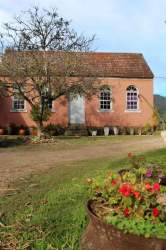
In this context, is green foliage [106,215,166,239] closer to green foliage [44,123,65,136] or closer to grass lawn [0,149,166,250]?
grass lawn [0,149,166,250]

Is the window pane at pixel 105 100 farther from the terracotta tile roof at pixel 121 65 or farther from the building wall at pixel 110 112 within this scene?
the terracotta tile roof at pixel 121 65

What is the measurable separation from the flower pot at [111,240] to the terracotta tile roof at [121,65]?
26891 mm

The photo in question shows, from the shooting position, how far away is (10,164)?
42.4 feet

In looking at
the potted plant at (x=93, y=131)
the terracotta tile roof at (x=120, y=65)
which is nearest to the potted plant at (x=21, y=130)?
the potted plant at (x=93, y=131)

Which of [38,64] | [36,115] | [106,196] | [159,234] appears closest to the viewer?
[159,234]

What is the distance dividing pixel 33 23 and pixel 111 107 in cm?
1162

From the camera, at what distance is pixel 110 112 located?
32.1m

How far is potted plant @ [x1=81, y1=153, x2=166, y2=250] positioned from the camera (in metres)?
4.16

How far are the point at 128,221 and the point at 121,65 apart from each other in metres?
28.7

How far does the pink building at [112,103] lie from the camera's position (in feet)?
→ 103

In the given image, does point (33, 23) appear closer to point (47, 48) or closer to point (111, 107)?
point (47, 48)

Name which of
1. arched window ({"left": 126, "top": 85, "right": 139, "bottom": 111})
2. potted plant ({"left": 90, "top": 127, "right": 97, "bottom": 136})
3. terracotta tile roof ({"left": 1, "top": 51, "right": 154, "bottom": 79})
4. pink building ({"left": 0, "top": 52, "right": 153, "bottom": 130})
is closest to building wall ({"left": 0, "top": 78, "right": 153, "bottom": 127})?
pink building ({"left": 0, "top": 52, "right": 153, "bottom": 130})

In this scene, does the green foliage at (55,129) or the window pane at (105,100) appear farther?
the window pane at (105,100)

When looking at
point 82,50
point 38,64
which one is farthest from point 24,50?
point 82,50
